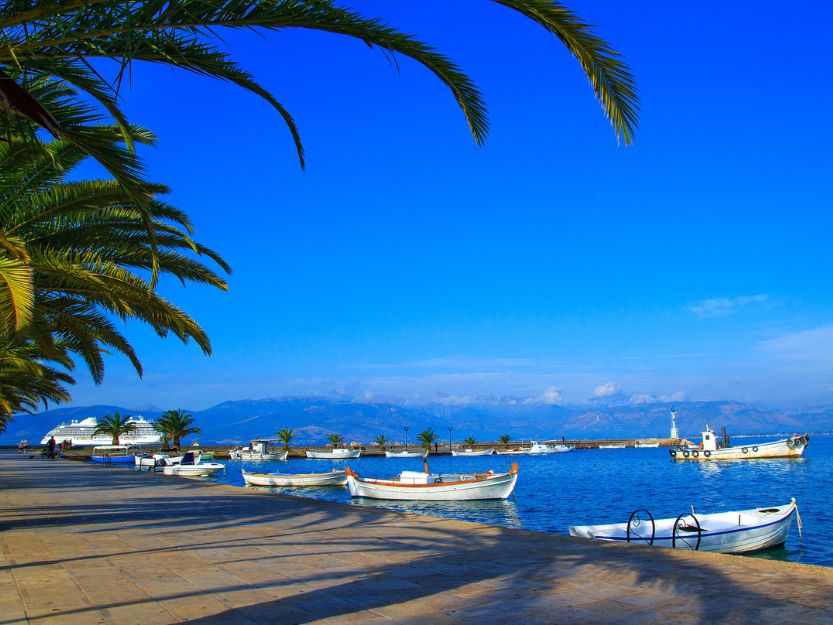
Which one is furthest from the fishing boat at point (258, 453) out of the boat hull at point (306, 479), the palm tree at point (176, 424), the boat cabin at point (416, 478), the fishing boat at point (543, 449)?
the boat cabin at point (416, 478)

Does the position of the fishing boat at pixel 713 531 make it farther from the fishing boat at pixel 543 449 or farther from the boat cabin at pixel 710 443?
the fishing boat at pixel 543 449

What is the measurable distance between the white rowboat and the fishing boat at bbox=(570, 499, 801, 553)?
80325 mm

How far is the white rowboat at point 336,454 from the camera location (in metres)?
95.1

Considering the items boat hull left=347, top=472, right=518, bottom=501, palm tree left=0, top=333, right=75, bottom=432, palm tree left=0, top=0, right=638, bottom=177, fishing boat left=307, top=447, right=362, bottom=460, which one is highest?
palm tree left=0, top=0, right=638, bottom=177

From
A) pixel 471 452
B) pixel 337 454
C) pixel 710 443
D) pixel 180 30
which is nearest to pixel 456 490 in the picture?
pixel 180 30

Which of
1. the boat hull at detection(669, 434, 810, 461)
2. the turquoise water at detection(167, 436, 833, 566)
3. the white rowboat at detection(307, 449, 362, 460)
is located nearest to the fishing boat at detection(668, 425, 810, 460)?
the boat hull at detection(669, 434, 810, 461)

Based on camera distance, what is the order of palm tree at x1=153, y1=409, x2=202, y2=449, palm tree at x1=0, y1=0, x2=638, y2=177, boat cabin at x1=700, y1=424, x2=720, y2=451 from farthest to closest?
palm tree at x1=153, y1=409, x2=202, y2=449, boat cabin at x1=700, y1=424, x2=720, y2=451, palm tree at x1=0, y1=0, x2=638, y2=177

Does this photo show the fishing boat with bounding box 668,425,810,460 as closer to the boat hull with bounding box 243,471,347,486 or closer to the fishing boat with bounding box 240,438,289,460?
the boat hull with bounding box 243,471,347,486

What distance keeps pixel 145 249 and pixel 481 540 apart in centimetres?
812

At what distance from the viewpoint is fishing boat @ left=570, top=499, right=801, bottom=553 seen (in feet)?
47.8

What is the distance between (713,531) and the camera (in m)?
15.6

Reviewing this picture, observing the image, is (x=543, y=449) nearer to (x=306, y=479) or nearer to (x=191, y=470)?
(x=191, y=470)

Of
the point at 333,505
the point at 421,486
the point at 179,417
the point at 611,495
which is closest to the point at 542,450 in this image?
the point at 179,417

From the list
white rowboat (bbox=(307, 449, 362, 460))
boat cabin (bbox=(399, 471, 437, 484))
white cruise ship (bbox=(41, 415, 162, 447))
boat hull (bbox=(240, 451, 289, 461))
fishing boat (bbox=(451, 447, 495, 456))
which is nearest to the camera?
boat cabin (bbox=(399, 471, 437, 484))
